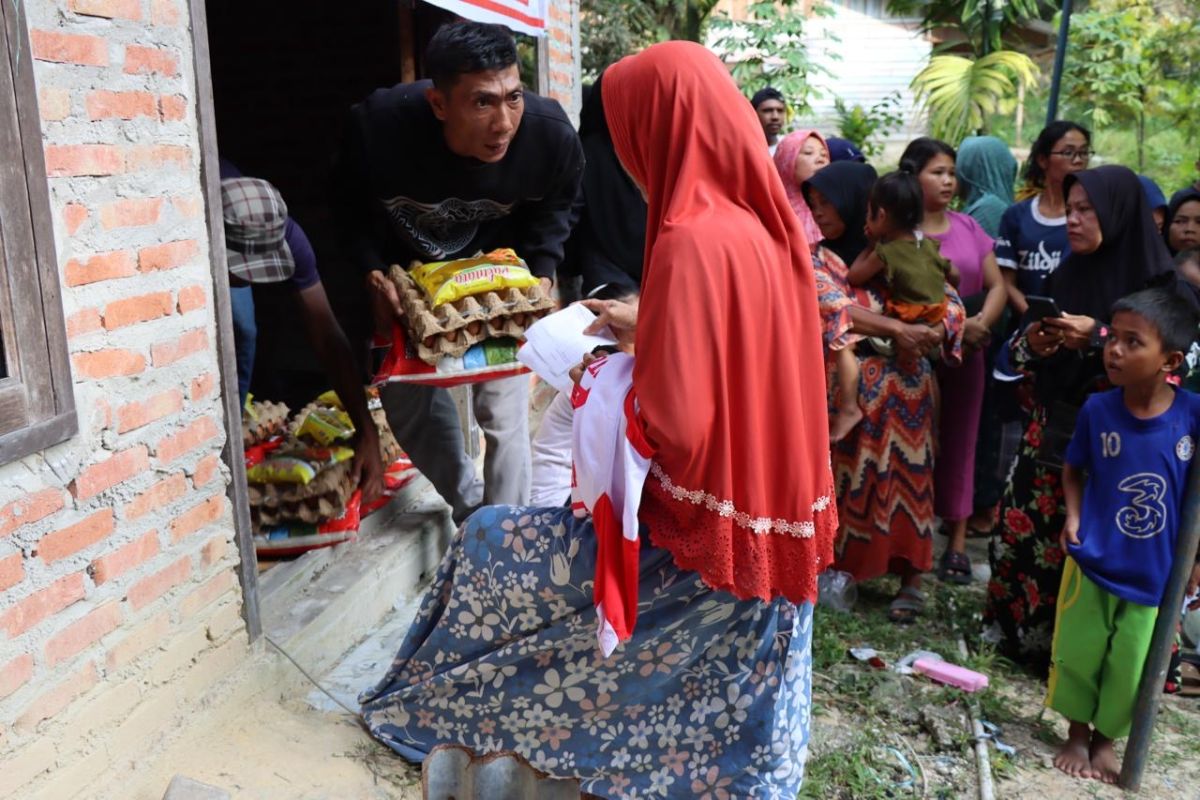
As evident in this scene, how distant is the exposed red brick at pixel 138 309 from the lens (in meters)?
2.33

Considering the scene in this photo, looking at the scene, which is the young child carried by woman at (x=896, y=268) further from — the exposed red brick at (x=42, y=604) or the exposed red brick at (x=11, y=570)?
the exposed red brick at (x=11, y=570)

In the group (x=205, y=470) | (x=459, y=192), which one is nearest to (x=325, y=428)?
(x=459, y=192)

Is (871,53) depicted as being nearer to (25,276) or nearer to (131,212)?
(131,212)

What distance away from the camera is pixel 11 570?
210 cm

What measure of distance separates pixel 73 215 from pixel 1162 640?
3.11m

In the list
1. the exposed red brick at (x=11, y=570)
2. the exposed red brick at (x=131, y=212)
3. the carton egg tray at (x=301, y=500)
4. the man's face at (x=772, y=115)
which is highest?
the man's face at (x=772, y=115)

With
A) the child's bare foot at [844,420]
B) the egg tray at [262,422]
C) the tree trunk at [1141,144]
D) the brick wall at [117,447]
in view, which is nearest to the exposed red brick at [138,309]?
the brick wall at [117,447]

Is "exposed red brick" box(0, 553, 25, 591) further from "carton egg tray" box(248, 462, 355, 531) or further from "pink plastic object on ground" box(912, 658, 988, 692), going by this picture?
"pink plastic object on ground" box(912, 658, 988, 692)

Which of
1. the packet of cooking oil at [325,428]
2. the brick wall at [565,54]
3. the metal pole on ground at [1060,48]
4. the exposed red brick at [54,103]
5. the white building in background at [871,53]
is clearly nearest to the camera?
the exposed red brick at [54,103]

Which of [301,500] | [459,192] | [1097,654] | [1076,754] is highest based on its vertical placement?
[459,192]

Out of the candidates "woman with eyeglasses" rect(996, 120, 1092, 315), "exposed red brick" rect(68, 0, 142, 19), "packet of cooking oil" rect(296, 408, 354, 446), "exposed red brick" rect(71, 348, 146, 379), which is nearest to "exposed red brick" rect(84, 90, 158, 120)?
"exposed red brick" rect(68, 0, 142, 19)

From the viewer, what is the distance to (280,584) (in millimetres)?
3355

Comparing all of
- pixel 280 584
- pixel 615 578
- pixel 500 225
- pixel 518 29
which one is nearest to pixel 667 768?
pixel 615 578

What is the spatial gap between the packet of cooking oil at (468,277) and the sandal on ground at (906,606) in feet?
6.72
